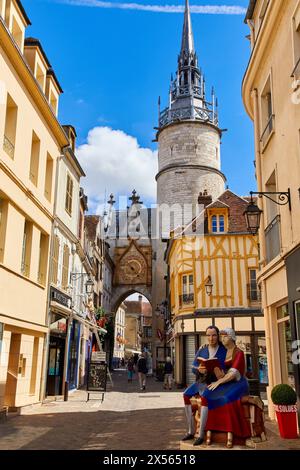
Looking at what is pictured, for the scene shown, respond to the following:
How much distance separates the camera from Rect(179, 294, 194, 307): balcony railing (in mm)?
21734

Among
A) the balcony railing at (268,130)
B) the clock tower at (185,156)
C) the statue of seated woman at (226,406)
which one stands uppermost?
the clock tower at (185,156)

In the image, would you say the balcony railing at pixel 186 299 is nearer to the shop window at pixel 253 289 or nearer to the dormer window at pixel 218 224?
the shop window at pixel 253 289

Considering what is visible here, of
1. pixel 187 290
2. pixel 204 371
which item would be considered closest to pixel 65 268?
pixel 187 290

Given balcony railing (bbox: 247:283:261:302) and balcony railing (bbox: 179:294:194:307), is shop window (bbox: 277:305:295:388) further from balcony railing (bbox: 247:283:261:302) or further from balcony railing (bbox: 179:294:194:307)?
balcony railing (bbox: 179:294:194:307)

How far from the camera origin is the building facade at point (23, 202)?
10.5 metres

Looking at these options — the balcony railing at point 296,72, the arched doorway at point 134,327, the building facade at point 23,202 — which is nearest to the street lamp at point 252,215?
the balcony railing at point 296,72

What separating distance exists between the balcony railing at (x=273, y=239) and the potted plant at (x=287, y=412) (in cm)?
314

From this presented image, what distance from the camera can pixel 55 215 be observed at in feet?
48.4

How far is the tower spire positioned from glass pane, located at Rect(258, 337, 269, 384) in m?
33.6

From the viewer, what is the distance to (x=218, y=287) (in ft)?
69.8

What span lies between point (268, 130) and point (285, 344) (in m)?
4.79

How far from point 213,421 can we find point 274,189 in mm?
6551

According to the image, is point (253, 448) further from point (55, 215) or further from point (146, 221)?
point (146, 221)

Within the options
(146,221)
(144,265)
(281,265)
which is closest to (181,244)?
(281,265)
